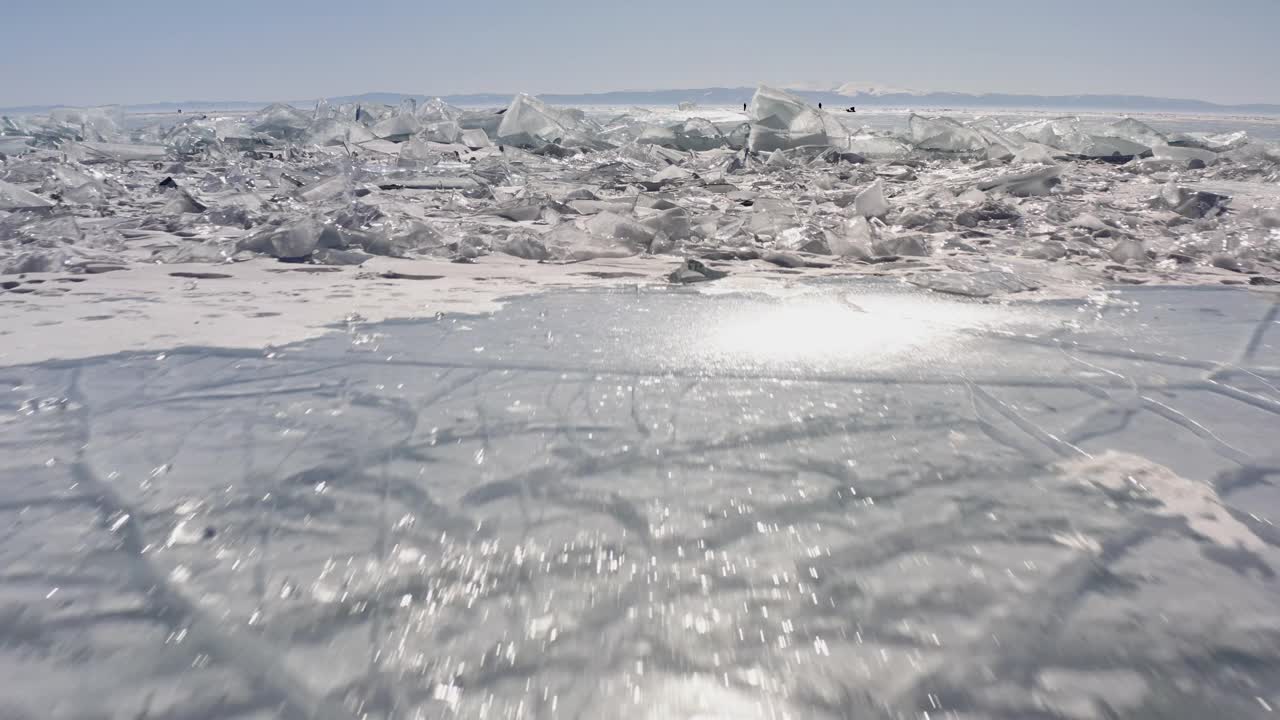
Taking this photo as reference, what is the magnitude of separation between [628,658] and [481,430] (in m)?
0.62

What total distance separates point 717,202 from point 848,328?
2.92m

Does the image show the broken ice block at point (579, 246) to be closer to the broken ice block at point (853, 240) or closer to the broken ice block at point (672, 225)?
the broken ice block at point (672, 225)

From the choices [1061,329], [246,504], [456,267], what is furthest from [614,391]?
[456,267]

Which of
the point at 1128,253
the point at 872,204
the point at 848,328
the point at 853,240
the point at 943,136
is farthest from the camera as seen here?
the point at 943,136

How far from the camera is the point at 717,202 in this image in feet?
15.2

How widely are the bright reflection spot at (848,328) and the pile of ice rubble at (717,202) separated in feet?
0.96

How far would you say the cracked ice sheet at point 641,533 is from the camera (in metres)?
0.73

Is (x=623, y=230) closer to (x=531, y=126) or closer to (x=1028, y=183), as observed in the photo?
(x=1028, y=183)

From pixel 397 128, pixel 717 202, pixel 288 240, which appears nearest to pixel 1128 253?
pixel 717 202

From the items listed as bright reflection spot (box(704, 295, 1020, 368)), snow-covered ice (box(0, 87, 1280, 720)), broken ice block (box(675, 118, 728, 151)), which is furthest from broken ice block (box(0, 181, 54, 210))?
broken ice block (box(675, 118, 728, 151))

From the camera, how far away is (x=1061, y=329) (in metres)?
1.89

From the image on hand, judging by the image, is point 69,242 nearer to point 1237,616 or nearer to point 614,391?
point 614,391

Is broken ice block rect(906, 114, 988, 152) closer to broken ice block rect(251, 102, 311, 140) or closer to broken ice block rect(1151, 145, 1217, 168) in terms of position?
broken ice block rect(1151, 145, 1217, 168)

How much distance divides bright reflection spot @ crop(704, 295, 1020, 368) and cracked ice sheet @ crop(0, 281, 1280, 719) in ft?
0.12
